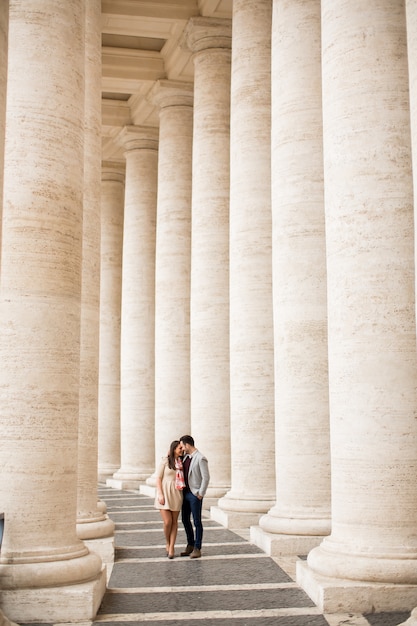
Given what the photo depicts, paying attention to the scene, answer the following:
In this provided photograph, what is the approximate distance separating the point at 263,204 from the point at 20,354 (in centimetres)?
3354

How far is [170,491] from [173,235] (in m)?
50.2

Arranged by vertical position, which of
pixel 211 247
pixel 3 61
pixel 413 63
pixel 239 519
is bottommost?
pixel 239 519

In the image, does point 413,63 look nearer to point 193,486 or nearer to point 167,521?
point 193,486

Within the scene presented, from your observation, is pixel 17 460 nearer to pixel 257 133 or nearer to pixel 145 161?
pixel 257 133

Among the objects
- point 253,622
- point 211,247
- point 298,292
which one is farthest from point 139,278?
point 253,622

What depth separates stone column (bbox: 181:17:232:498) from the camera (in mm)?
76000

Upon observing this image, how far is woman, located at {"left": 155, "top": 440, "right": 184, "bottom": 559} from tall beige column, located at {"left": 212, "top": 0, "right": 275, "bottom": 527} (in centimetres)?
1216

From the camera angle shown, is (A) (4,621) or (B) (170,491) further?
(B) (170,491)

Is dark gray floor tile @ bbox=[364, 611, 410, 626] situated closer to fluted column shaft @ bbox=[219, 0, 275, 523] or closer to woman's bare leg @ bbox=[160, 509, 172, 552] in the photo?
woman's bare leg @ bbox=[160, 509, 172, 552]

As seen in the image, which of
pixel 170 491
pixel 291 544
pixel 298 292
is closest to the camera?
pixel 291 544

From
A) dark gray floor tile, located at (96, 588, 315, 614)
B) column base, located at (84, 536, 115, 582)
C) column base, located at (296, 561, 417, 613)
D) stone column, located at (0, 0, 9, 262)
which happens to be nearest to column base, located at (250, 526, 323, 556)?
dark gray floor tile, located at (96, 588, 315, 614)

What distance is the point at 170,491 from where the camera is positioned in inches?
1973

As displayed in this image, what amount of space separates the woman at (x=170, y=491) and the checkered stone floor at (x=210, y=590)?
76.6 inches

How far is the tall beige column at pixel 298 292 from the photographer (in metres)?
49.3
